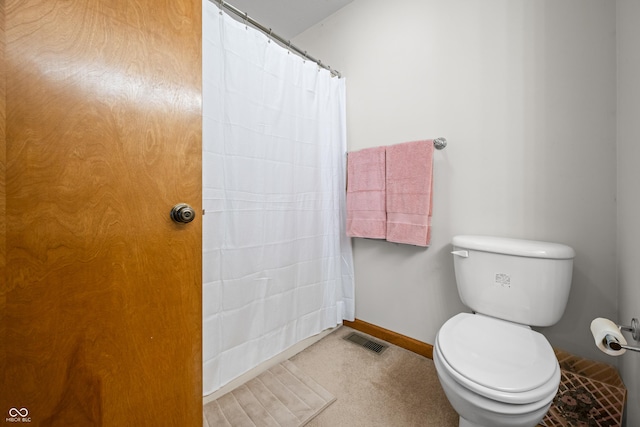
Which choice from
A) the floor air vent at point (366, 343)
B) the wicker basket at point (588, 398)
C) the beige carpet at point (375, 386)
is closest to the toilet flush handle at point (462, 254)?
the wicker basket at point (588, 398)

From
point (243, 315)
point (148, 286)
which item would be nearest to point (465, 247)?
point (243, 315)

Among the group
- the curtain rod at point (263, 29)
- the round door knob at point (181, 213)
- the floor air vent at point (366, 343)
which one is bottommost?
the floor air vent at point (366, 343)

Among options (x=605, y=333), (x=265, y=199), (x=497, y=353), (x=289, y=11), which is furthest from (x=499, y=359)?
(x=289, y=11)

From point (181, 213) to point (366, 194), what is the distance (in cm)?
121

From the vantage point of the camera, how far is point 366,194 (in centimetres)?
165

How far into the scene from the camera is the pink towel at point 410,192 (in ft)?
4.64

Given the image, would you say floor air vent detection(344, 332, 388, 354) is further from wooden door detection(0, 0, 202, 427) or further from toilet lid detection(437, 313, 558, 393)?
wooden door detection(0, 0, 202, 427)

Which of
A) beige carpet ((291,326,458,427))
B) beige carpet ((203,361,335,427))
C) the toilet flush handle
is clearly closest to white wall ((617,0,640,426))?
the toilet flush handle

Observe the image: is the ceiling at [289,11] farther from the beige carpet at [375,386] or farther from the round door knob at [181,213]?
the beige carpet at [375,386]

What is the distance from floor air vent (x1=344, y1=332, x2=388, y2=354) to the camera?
5.24 feet

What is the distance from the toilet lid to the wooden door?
0.84 m

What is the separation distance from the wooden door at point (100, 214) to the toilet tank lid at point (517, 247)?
3.81ft

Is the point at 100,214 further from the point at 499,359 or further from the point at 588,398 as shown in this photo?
the point at 588,398

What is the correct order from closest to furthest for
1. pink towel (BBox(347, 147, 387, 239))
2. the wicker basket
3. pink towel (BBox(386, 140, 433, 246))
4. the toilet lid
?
the toilet lid, the wicker basket, pink towel (BBox(386, 140, 433, 246)), pink towel (BBox(347, 147, 387, 239))
